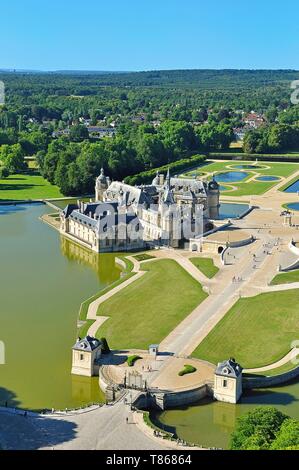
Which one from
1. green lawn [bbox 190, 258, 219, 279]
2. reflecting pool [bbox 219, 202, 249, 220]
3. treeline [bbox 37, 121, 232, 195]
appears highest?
treeline [bbox 37, 121, 232, 195]

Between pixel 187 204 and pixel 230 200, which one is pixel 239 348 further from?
pixel 230 200

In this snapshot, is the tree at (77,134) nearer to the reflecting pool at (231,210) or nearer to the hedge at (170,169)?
the hedge at (170,169)

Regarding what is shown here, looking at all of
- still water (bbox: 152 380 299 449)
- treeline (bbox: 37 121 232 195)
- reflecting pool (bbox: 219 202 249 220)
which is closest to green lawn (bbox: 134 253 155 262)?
reflecting pool (bbox: 219 202 249 220)

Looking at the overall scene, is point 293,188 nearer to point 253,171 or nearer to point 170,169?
point 253,171

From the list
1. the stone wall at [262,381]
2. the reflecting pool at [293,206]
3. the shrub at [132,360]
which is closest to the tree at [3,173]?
the reflecting pool at [293,206]

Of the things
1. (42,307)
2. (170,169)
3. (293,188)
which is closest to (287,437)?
(42,307)

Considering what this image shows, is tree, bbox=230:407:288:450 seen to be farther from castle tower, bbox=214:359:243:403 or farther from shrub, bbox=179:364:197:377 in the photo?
shrub, bbox=179:364:197:377

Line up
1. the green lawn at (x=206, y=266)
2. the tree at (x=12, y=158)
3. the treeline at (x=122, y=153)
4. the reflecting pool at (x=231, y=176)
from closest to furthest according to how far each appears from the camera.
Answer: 1. the green lawn at (x=206, y=266)
2. the treeline at (x=122, y=153)
3. the reflecting pool at (x=231, y=176)
4. the tree at (x=12, y=158)
